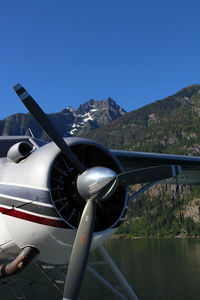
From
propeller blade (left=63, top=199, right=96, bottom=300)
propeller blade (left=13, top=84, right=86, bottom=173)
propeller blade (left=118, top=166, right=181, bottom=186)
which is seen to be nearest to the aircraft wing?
propeller blade (left=118, top=166, right=181, bottom=186)

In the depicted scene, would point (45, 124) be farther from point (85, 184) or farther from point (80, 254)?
point (80, 254)

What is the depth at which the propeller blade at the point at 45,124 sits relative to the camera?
204 inches

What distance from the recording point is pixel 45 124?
5410mm

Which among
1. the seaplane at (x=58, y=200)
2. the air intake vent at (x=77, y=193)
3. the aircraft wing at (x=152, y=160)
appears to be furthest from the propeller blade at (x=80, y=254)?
the aircraft wing at (x=152, y=160)

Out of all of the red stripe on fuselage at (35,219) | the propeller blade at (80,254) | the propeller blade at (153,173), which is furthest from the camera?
the propeller blade at (153,173)

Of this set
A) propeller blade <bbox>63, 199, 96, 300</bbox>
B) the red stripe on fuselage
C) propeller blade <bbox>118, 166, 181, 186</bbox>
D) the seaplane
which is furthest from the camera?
propeller blade <bbox>118, 166, 181, 186</bbox>

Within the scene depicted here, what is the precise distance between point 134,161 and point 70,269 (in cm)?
459

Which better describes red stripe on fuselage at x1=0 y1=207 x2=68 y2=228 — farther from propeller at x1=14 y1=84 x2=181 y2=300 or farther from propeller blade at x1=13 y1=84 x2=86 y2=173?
propeller blade at x1=13 y1=84 x2=86 y2=173

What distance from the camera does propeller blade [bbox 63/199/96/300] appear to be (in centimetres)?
477

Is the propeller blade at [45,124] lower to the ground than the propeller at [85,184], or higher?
higher

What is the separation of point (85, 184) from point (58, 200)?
1.73 ft

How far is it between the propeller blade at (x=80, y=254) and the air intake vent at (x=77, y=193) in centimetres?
28

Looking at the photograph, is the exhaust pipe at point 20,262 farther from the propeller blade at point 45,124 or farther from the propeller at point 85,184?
the propeller blade at point 45,124

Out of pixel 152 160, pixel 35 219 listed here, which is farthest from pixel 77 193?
pixel 152 160
